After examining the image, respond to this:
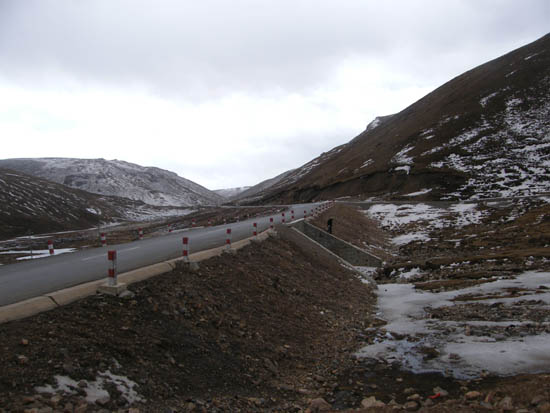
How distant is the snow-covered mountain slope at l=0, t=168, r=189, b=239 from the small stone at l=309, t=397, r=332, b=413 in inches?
3206

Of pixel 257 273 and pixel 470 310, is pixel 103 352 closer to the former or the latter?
pixel 257 273

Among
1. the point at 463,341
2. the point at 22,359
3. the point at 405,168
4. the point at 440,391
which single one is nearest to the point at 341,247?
the point at 463,341

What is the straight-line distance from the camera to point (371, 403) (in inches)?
245

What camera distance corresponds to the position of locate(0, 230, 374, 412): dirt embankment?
5102 mm

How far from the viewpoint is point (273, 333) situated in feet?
29.6

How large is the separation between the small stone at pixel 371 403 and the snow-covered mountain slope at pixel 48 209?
8199 cm

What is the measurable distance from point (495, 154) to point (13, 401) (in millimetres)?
84774

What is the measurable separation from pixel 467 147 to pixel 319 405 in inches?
3333

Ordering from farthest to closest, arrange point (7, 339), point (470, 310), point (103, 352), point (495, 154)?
point (495, 154) < point (470, 310) < point (103, 352) < point (7, 339)

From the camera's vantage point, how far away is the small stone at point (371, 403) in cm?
610

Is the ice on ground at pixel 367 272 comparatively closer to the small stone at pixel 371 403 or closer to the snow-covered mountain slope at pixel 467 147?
the small stone at pixel 371 403

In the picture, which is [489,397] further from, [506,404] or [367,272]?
[367,272]

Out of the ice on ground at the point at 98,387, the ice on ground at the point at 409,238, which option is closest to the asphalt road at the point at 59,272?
the ice on ground at the point at 98,387

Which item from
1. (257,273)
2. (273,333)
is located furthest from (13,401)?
(257,273)
